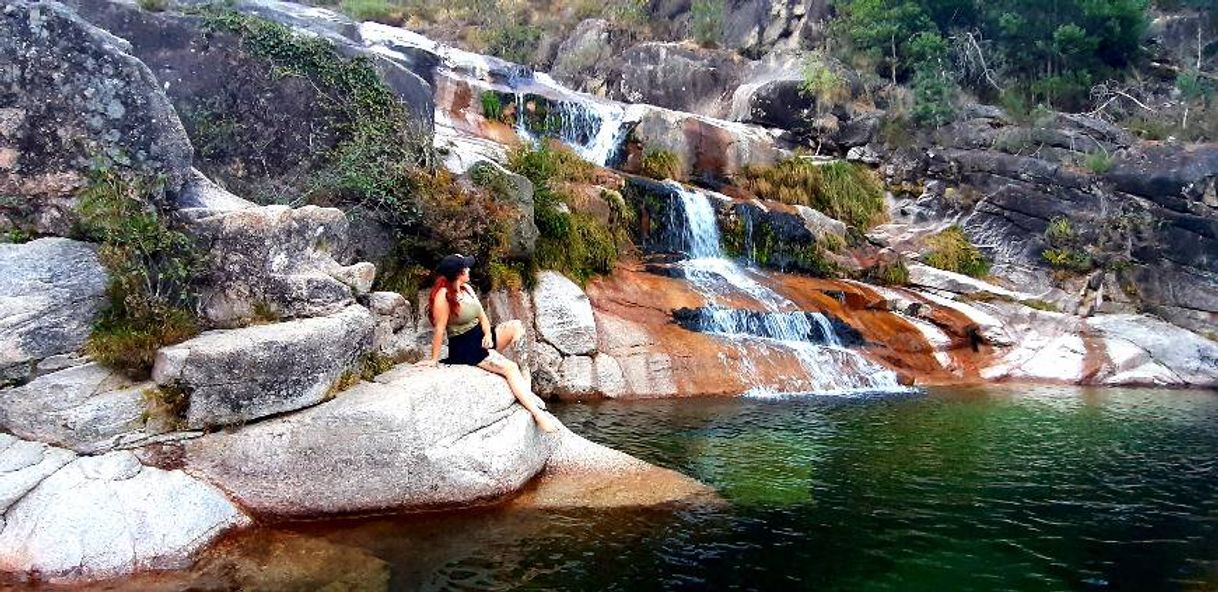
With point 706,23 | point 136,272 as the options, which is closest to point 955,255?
point 706,23

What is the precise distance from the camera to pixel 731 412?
13.2 metres

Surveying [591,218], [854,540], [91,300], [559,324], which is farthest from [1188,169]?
[91,300]

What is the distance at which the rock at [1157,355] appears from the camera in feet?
58.1

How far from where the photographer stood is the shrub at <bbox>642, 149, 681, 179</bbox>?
21766 millimetres

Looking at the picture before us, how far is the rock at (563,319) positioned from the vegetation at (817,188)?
30.9 feet

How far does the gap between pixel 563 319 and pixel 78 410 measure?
8.32 metres

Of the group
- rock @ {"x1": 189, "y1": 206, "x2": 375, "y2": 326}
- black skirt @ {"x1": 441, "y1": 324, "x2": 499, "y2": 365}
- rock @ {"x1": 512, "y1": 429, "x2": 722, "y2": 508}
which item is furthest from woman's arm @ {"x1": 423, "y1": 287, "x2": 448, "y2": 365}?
rock @ {"x1": 512, "y1": 429, "x2": 722, "y2": 508}

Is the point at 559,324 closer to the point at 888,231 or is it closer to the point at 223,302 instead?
the point at 223,302

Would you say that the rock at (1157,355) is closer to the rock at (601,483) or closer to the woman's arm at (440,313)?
the rock at (601,483)

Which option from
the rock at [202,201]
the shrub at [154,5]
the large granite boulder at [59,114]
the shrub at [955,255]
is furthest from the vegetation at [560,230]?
the shrub at [955,255]

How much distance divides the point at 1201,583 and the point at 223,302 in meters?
9.33

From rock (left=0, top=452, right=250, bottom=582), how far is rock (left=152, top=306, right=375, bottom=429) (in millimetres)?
670

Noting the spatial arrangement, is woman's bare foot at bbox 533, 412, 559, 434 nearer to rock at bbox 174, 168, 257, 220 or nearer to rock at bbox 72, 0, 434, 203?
rock at bbox 174, 168, 257, 220

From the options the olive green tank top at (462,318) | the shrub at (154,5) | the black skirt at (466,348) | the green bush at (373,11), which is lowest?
the black skirt at (466,348)
